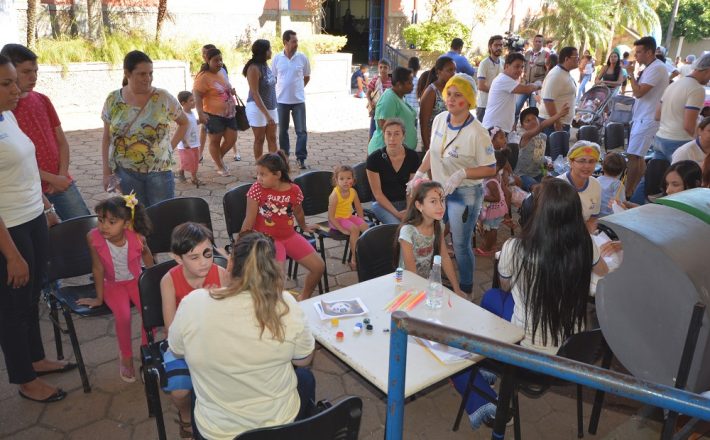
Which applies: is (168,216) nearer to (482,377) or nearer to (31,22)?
(482,377)

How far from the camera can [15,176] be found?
284 centimetres

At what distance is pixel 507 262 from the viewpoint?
2.94 metres

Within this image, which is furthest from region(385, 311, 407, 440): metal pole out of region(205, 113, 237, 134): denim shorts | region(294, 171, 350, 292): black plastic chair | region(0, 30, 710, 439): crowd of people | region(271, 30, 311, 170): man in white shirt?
region(271, 30, 311, 170): man in white shirt

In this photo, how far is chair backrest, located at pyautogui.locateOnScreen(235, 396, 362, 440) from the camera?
6.12ft

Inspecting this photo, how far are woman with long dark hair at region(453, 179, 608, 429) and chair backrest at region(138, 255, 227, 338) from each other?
6.29 feet

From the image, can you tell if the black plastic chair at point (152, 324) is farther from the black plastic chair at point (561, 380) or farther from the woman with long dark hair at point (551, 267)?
the woman with long dark hair at point (551, 267)

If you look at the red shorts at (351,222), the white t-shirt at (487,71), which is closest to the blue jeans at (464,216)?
the red shorts at (351,222)

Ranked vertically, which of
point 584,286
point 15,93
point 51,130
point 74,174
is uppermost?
point 15,93

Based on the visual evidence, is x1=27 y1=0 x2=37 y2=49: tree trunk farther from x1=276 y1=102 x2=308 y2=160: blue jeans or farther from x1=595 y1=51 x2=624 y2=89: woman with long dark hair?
x1=595 y1=51 x2=624 y2=89: woman with long dark hair

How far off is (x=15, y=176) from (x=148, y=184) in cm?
144

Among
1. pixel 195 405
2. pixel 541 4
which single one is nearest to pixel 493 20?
pixel 541 4

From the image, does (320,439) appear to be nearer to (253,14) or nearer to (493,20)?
(253,14)

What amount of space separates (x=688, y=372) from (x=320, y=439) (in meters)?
1.24

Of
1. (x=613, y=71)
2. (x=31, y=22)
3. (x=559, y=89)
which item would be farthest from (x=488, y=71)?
(x=31, y=22)
